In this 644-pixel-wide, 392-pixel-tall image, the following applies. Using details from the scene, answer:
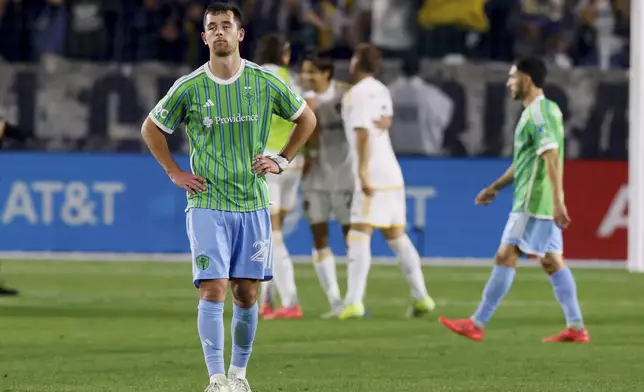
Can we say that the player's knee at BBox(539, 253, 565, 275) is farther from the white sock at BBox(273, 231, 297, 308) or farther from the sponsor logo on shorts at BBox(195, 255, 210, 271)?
the sponsor logo on shorts at BBox(195, 255, 210, 271)

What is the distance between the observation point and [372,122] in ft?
42.1

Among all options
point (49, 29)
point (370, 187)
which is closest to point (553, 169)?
point (370, 187)

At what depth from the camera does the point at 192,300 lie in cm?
1441

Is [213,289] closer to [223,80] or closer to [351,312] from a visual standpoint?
[223,80]

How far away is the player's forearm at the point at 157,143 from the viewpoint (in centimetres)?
775

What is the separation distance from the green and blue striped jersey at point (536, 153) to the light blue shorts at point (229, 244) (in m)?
3.27

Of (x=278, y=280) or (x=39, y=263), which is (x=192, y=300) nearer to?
(x=278, y=280)

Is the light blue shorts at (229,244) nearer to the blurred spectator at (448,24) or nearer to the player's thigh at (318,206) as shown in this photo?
the player's thigh at (318,206)

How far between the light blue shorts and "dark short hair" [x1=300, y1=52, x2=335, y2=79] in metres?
5.24

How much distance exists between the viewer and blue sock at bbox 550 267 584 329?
11.1 meters

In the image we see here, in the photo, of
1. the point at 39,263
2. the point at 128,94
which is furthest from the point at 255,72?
the point at 128,94

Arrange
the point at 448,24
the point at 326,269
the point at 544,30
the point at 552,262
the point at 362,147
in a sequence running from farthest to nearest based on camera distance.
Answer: the point at 544,30 → the point at 448,24 → the point at 326,269 → the point at 362,147 → the point at 552,262

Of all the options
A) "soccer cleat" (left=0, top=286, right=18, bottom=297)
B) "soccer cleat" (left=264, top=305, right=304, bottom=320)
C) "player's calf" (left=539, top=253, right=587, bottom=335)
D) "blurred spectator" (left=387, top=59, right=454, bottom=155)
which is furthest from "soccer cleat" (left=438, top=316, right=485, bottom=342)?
"blurred spectator" (left=387, top=59, right=454, bottom=155)

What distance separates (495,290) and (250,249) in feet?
11.4
